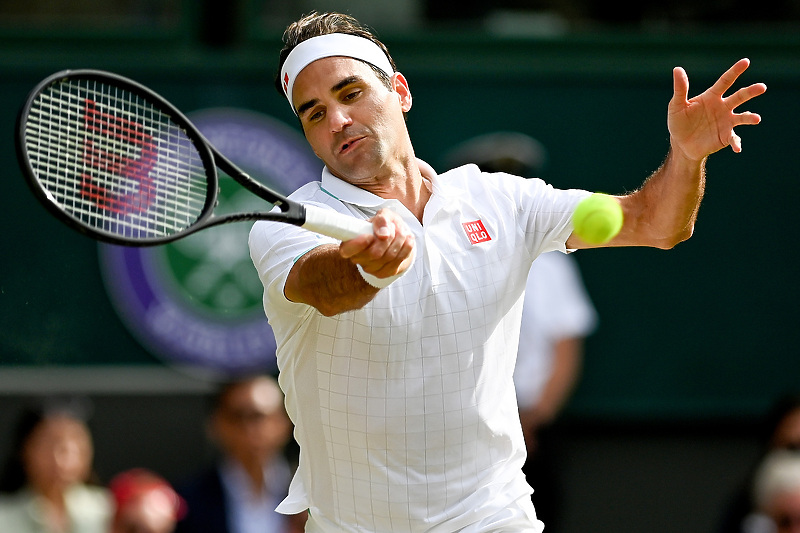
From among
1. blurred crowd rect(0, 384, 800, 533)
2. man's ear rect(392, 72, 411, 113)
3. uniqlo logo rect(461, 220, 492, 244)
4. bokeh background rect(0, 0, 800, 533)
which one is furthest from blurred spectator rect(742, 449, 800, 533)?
man's ear rect(392, 72, 411, 113)

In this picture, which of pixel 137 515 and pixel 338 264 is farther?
pixel 137 515

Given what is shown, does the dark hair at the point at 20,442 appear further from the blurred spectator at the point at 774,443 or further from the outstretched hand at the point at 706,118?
the outstretched hand at the point at 706,118

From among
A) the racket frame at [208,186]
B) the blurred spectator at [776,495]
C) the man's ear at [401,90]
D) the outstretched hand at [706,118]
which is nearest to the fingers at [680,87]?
the outstretched hand at [706,118]

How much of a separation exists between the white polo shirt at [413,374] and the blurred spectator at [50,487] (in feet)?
7.90

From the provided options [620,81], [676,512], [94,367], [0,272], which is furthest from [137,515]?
[620,81]

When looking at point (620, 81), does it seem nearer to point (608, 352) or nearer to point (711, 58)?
point (711, 58)

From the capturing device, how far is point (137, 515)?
5.19 meters

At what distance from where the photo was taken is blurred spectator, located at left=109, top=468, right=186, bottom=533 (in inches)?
204

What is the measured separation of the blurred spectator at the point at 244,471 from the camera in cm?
541

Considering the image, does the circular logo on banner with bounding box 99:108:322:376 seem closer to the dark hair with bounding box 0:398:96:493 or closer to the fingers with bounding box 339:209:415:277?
the dark hair with bounding box 0:398:96:493

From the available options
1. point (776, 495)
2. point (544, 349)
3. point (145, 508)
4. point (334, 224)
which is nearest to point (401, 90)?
point (334, 224)

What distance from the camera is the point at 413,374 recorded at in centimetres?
318

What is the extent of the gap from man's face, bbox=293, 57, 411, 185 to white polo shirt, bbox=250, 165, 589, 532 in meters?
0.07

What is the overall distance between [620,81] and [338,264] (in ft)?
13.5
